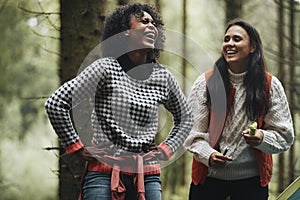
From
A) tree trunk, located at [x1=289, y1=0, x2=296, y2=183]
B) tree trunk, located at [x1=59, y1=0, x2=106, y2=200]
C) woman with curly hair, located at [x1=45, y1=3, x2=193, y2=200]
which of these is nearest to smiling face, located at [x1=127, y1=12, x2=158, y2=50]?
woman with curly hair, located at [x1=45, y1=3, x2=193, y2=200]

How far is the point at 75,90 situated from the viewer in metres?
3.00

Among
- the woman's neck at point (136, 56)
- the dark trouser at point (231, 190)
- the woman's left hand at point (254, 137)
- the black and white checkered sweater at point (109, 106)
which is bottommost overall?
the dark trouser at point (231, 190)

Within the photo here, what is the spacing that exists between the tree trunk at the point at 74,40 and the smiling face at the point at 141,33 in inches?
47.4

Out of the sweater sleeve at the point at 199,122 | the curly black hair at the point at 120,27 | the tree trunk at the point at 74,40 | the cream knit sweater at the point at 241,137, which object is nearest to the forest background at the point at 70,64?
the tree trunk at the point at 74,40

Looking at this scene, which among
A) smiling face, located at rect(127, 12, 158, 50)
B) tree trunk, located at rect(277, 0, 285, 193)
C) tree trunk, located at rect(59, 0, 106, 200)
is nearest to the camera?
smiling face, located at rect(127, 12, 158, 50)

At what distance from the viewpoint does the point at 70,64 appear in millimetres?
4406

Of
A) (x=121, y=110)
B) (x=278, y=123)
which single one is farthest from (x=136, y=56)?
(x=278, y=123)

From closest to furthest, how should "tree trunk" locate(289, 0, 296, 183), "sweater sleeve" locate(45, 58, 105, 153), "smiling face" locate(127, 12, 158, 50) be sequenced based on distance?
1. "sweater sleeve" locate(45, 58, 105, 153)
2. "smiling face" locate(127, 12, 158, 50)
3. "tree trunk" locate(289, 0, 296, 183)

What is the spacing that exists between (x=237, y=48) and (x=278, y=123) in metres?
0.44

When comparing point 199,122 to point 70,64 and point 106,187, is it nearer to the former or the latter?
point 106,187

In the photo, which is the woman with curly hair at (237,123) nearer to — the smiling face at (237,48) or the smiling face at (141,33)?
the smiling face at (237,48)

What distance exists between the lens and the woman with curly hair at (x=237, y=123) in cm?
334

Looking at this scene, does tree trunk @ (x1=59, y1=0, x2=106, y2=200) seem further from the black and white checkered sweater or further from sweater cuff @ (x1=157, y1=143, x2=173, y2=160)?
the black and white checkered sweater

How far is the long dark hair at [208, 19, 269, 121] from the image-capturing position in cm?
334
